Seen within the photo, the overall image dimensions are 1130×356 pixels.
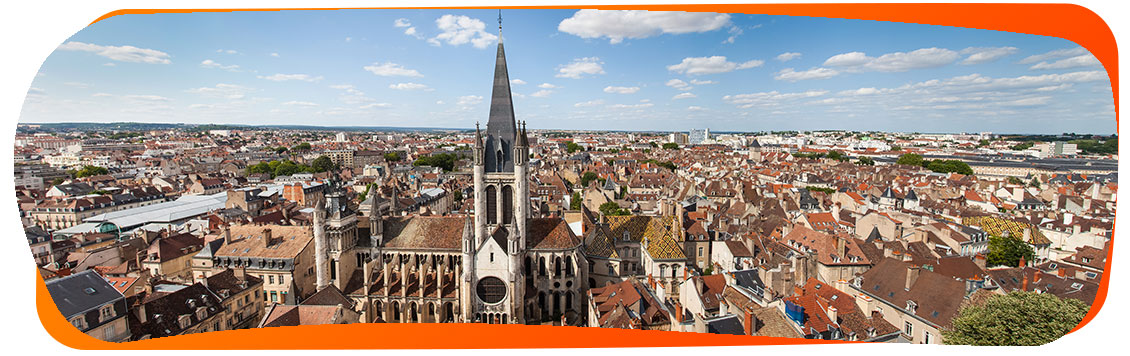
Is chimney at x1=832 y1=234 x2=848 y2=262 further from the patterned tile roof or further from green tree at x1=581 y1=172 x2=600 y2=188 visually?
green tree at x1=581 y1=172 x2=600 y2=188

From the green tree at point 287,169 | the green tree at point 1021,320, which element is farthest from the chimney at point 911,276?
the green tree at point 287,169

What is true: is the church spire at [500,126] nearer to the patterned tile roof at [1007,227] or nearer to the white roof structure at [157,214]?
the white roof structure at [157,214]

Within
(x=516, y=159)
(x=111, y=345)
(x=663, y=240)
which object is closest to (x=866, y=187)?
(x=663, y=240)

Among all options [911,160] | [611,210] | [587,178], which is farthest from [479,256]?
[911,160]

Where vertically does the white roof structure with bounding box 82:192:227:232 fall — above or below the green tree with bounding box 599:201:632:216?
above

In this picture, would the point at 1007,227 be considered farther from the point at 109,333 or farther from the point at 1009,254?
the point at 109,333

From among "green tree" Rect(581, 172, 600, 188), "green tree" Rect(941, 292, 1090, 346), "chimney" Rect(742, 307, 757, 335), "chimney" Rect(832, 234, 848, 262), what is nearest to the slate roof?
"chimney" Rect(742, 307, 757, 335)
